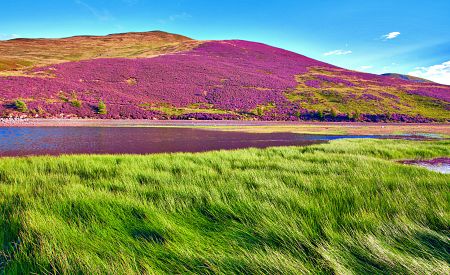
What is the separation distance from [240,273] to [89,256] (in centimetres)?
154

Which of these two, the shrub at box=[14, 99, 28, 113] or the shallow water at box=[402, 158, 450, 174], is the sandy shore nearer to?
the shrub at box=[14, 99, 28, 113]

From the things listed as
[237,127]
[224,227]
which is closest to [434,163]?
[224,227]

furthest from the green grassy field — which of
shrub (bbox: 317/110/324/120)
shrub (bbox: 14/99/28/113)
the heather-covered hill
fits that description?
the heather-covered hill

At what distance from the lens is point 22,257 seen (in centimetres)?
295

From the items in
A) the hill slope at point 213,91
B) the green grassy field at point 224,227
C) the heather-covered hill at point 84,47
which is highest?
the heather-covered hill at point 84,47

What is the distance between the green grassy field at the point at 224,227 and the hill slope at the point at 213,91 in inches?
1531

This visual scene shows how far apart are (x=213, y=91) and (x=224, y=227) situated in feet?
176

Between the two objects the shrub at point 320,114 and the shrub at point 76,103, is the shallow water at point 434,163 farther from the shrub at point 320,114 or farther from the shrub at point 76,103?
the shrub at point 76,103

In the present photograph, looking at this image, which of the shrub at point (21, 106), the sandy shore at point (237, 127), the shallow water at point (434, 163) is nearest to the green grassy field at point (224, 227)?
the shallow water at point (434, 163)

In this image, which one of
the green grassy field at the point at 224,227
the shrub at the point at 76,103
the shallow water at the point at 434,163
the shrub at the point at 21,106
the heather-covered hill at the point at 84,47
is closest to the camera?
the green grassy field at the point at 224,227

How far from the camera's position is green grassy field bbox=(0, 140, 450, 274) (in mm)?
2793

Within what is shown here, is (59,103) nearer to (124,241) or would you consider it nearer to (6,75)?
(6,75)

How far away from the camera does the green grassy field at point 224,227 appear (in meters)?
2.79

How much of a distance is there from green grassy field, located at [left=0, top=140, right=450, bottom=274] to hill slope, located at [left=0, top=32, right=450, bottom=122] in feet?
128
